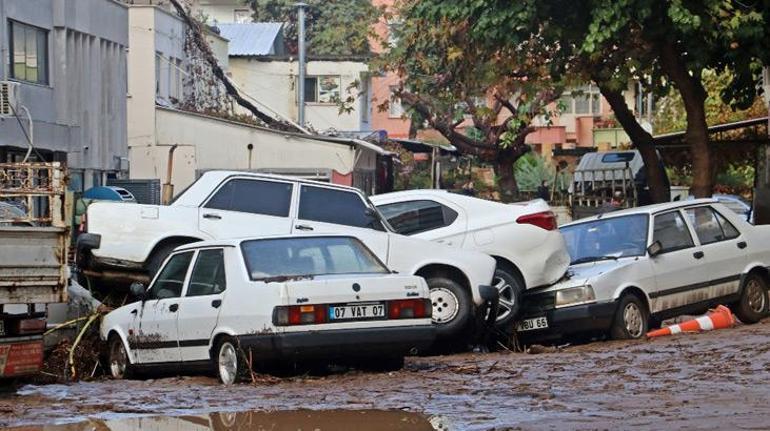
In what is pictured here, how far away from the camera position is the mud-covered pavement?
995 cm

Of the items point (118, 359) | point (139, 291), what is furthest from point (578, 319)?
point (118, 359)

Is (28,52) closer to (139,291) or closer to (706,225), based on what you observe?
(706,225)

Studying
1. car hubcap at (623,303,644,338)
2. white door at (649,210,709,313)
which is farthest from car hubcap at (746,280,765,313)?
car hubcap at (623,303,644,338)

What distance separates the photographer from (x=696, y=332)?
16578 mm

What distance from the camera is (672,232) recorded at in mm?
17250

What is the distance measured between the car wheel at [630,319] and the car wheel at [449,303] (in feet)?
5.59

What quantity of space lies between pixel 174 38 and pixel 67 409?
33805 millimetres

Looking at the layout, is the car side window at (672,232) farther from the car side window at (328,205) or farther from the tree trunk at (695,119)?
the tree trunk at (695,119)

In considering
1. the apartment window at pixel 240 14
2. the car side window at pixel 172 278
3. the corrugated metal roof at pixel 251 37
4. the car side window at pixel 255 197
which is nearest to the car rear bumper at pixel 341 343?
the car side window at pixel 172 278

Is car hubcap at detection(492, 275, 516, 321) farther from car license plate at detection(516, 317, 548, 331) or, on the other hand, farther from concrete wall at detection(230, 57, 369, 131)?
concrete wall at detection(230, 57, 369, 131)

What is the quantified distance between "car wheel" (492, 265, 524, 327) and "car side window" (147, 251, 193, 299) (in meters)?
3.54

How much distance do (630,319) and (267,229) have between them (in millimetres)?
3931

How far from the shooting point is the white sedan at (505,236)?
634 inches

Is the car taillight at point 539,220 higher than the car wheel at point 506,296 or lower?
higher
